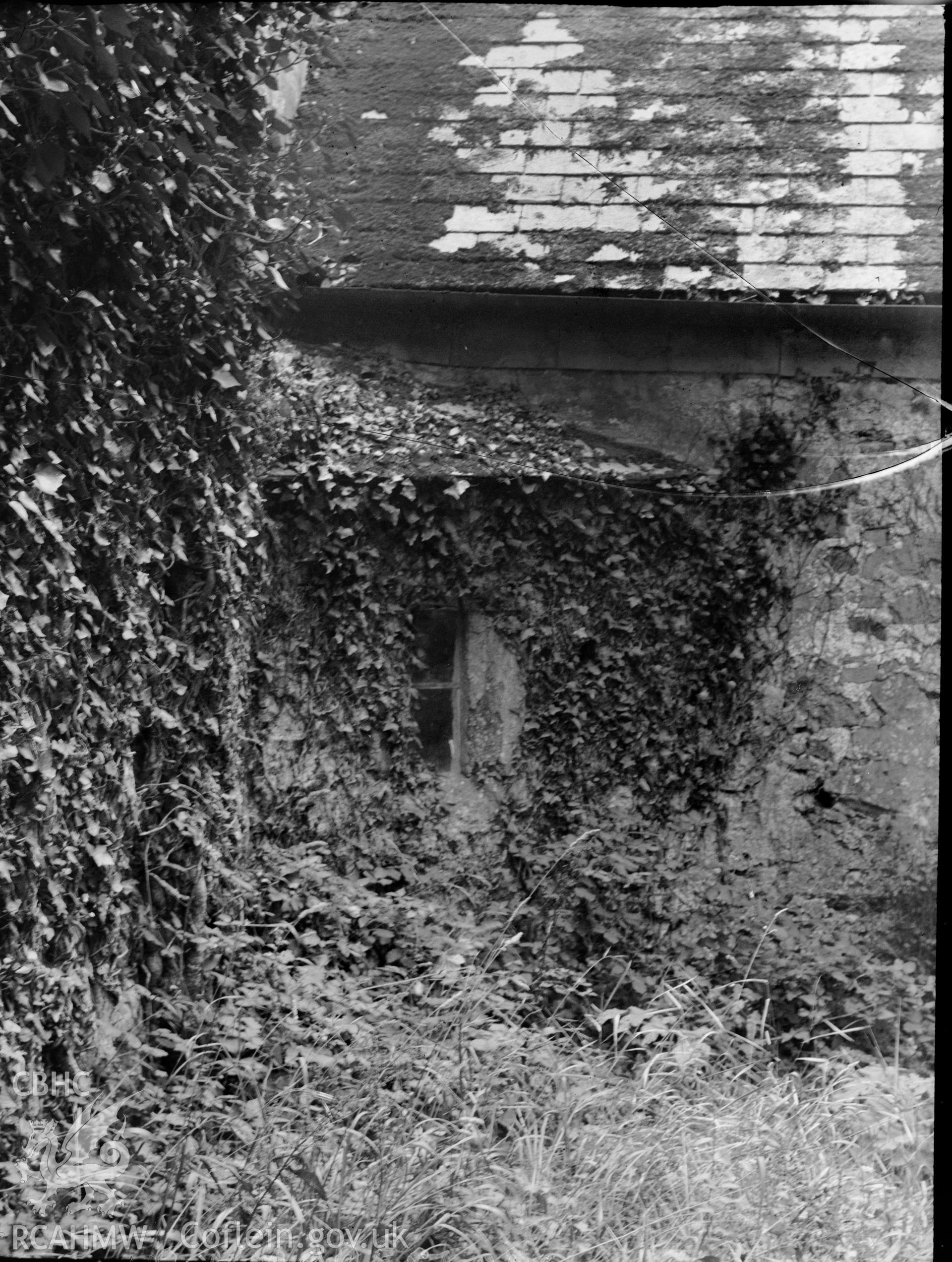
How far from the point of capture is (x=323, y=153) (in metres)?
4.09

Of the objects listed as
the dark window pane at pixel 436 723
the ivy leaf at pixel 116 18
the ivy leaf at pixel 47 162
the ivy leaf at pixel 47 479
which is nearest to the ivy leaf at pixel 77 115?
the ivy leaf at pixel 47 162

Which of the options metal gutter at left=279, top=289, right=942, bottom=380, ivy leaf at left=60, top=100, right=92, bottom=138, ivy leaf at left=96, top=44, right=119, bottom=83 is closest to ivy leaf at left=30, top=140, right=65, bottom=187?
ivy leaf at left=60, top=100, right=92, bottom=138

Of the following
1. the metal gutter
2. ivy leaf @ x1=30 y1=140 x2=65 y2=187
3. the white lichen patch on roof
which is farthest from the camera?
the metal gutter

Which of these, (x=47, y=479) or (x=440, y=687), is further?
(x=440, y=687)

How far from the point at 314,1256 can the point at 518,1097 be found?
2.68 ft

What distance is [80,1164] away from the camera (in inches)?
111

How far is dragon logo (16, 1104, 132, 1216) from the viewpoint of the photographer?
2.70 m

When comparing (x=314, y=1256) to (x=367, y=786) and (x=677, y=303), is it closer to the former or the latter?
(x=367, y=786)

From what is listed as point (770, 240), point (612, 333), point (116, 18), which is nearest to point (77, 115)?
point (116, 18)

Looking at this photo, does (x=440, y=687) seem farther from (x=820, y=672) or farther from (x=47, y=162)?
(x=47, y=162)

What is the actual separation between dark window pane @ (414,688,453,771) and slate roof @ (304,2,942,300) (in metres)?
1.60

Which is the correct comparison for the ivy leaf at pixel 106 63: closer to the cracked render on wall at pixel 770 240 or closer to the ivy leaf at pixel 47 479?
the ivy leaf at pixel 47 479

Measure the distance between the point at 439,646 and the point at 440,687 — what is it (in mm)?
163

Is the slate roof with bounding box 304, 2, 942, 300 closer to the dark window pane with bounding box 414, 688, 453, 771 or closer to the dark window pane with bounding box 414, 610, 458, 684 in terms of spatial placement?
the dark window pane with bounding box 414, 610, 458, 684
